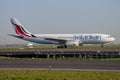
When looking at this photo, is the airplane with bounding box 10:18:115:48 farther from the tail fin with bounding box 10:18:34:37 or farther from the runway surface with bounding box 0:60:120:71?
the runway surface with bounding box 0:60:120:71

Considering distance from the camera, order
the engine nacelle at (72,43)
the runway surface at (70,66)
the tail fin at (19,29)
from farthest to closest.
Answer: the tail fin at (19,29) < the engine nacelle at (72,43) < the runway surface at (70,66)

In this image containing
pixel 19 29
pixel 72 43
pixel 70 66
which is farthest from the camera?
pixel 19 29

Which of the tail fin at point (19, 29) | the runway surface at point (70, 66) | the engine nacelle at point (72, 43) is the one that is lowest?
the runway surface at point (70, 66)

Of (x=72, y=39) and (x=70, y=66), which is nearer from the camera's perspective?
(x=70, y=66)

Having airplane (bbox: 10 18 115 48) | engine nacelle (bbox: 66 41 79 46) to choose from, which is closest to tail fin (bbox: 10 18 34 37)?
airplane (bbox: 10 18 115 48)

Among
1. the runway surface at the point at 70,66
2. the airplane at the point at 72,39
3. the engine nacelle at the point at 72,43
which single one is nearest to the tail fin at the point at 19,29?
the airplane at the point at 72,39

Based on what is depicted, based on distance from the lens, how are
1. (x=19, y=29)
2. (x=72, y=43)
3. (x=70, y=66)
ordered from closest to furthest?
(x=70, y=66) → (x=72, y=43) → (x=19, y=29)

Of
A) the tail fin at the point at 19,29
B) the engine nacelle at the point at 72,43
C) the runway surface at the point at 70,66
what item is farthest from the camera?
the tail fin at the point at 19,29

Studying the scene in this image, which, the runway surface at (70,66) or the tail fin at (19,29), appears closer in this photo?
the runway surface at (70,66)

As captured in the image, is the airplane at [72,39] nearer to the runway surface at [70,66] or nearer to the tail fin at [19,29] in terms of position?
the tail fin at [19,29]

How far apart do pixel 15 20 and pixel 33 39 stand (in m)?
10.3

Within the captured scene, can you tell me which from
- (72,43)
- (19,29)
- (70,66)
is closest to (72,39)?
(72,43)

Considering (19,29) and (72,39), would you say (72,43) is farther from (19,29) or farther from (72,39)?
(19,29)

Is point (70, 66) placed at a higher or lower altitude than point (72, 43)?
lower
